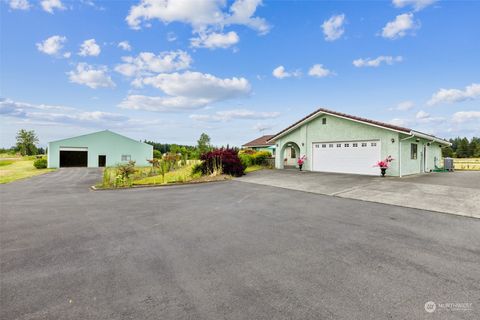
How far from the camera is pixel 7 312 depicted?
97.0 inches

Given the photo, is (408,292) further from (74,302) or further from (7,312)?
(7,312)

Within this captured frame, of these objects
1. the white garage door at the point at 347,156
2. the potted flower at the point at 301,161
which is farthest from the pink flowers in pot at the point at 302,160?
the white garage door at the point at 347,156

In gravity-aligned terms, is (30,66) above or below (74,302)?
above

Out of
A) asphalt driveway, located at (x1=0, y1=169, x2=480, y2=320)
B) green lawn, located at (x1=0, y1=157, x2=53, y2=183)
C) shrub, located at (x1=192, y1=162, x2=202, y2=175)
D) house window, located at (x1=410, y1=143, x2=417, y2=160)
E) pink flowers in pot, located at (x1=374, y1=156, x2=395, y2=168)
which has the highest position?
house window, located at (x1=410, y1=143, x2=417, y2=160)

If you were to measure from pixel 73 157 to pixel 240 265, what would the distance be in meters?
38.3

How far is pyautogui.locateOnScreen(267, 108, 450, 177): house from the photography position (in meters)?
14.2

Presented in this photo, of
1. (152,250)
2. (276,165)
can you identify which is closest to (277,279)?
(152,250)

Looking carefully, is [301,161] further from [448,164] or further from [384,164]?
[448,164]

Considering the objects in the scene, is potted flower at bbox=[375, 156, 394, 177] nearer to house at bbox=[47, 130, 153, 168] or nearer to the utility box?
the utility box

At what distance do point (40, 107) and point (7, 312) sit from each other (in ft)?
117

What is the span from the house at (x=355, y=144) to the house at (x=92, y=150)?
26481mm

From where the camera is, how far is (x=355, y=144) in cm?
1586

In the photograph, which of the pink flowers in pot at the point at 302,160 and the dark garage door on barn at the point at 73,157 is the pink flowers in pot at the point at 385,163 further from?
the dark garage door on barn at the point at 73,157

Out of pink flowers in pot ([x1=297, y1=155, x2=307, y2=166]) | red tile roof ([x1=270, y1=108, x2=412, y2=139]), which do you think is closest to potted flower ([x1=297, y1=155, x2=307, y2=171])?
pink flowers in pot ([x1=297, y1=155, x2=307, y2=166])
